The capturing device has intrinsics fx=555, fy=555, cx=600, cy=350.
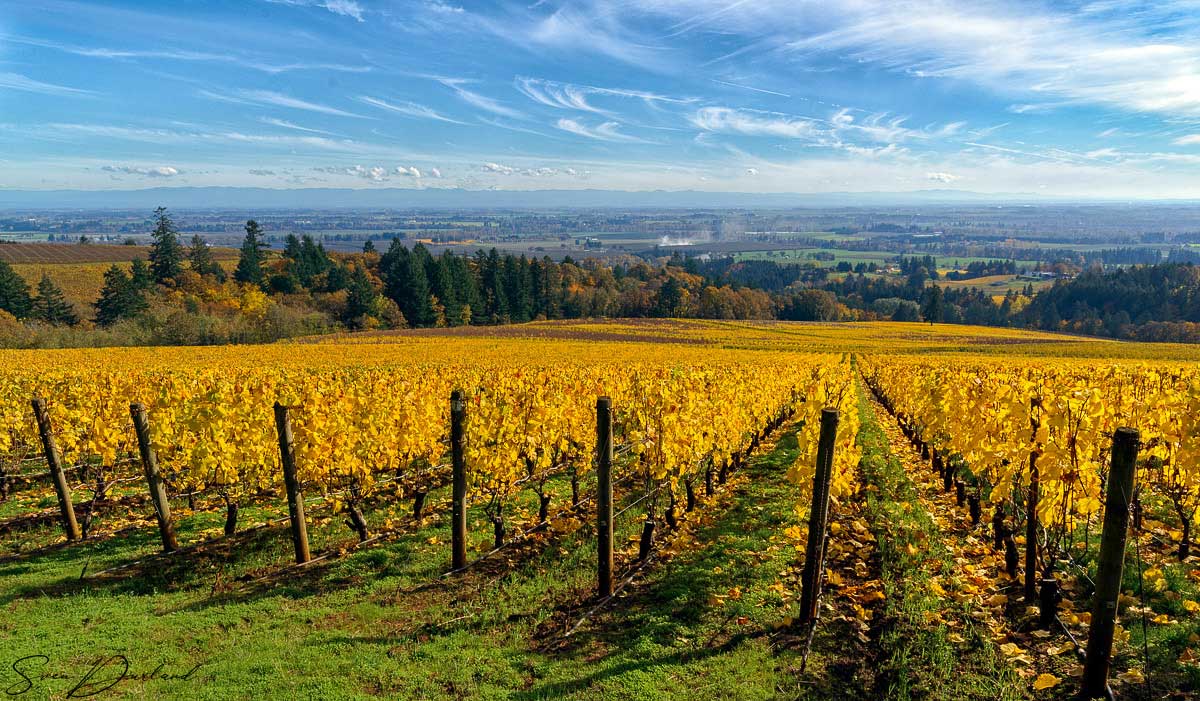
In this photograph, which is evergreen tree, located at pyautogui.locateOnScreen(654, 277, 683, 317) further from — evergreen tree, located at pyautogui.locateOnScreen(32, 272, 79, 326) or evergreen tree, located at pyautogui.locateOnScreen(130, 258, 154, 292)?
evergreen tree, located at pyautogui.locateOnScreen(32, 272, 79, 326)

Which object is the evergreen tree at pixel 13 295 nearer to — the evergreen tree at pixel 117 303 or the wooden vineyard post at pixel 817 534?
the evergreen tree at pixel 117 303

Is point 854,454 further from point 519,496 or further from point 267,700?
point 267,700

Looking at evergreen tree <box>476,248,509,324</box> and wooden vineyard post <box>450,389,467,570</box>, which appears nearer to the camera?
wooden vineyard post <box>450,389,467,570</box>

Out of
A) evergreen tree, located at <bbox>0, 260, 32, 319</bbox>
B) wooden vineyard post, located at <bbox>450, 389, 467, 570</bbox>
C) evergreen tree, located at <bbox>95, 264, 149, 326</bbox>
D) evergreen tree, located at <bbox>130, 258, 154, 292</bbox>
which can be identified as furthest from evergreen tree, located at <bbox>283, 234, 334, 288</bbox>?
wooden vineyard post, located at <bbox>450, 389, 467, 570</bbox>

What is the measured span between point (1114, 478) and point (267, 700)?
705 cm

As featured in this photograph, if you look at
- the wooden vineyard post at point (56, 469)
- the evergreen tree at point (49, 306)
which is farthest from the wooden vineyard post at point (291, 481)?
A: the evergreen tree at point (49, 306)

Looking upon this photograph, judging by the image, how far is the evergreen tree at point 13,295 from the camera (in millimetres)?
60219

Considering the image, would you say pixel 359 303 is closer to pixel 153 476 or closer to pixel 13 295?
pixel 13 295

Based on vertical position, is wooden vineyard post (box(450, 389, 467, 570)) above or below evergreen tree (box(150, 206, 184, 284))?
below

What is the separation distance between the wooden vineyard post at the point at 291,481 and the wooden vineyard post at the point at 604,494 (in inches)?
161

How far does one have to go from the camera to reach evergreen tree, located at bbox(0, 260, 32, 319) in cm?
6022

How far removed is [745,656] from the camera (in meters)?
5.23

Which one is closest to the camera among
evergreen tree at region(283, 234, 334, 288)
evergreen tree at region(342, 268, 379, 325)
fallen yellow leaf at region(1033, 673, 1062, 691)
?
fallen yellow leaf at region(1033, 673, 1062, 691)

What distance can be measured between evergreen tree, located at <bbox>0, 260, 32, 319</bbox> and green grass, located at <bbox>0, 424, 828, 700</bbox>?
77.5m
